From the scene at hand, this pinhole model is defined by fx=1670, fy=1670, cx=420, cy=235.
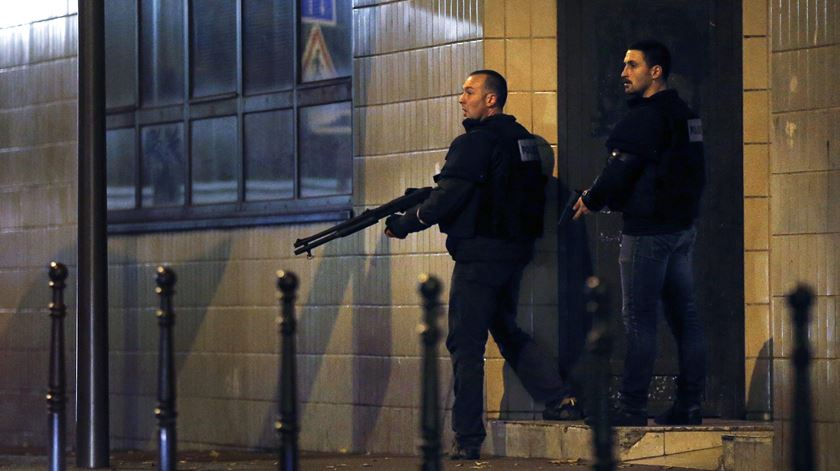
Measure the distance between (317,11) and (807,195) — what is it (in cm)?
391

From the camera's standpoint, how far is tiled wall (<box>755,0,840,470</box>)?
842 cm

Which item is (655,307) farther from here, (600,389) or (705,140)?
(600,389)

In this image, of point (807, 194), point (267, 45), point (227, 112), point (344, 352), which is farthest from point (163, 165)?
point (807, 194)

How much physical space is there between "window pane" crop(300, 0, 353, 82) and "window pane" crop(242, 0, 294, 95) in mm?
139

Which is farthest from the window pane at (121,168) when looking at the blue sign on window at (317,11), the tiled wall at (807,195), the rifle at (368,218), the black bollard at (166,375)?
the tiled wall at (807,195)

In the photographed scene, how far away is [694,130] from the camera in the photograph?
8711mm

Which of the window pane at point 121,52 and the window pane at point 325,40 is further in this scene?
the window pane at point 121,52

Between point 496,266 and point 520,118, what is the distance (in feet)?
3.39

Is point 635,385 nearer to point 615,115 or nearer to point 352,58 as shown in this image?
point 615,115

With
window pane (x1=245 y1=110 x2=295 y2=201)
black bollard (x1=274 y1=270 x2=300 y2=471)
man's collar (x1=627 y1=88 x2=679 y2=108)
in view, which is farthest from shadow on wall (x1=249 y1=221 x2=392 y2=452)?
black bollard (x1=274 y1=270 x2=300 y2=471)

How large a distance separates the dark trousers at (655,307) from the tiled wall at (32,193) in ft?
17.7

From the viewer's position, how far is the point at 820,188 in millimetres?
8492

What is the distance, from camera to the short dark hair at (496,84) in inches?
360

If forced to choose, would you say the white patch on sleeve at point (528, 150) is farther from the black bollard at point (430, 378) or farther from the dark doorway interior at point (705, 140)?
the black bollard at point (430, 378)
